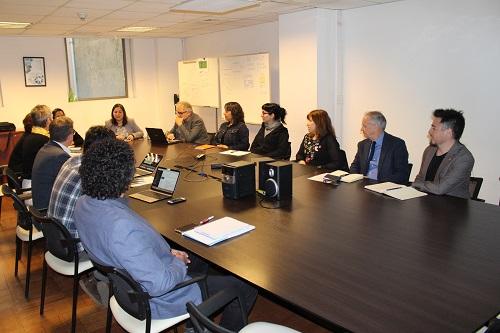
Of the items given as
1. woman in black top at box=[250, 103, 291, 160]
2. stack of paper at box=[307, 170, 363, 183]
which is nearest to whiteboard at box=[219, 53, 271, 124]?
woman in black top at box=[250, 103, 291, 160]

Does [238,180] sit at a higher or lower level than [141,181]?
higher

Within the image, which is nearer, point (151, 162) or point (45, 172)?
point (45, 172)

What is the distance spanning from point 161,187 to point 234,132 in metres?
2.23

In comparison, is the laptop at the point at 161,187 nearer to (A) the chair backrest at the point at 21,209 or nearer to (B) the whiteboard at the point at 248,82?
Answer: (A) the chair backrest at the point at 21,209

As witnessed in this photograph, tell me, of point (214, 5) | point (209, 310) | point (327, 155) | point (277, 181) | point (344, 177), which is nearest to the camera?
point (209, 310)

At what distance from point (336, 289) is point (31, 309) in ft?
7.78

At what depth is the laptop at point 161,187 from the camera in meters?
2.96

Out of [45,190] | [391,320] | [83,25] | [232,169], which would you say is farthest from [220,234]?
[83,25]

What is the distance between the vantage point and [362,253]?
6.36ft

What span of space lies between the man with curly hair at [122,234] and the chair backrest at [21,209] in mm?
1173

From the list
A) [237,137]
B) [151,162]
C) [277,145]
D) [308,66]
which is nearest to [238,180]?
[151,162]

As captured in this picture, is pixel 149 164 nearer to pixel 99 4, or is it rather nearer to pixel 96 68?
pixel 99 4

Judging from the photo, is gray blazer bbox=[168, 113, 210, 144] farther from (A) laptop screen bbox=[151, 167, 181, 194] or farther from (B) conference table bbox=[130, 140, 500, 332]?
(B) conference table bbox=[130, 140, 500, 332]

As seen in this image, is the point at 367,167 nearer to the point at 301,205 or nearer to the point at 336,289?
the point at 301,205
